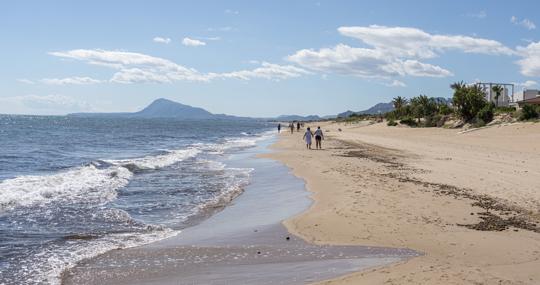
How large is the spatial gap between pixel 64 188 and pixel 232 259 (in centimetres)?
1059

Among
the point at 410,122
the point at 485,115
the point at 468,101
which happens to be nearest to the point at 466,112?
the point at 468,101

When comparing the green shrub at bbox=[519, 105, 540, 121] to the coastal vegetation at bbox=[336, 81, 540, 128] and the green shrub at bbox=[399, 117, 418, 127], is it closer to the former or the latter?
the coastal vegetation at bbox=[336, 81, 540, 128]

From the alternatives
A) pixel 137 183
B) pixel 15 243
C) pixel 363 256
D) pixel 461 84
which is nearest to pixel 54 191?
pixel 137 183

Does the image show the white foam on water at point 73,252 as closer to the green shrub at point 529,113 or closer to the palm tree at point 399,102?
the green shrub at point 529,113

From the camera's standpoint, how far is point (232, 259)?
823 cm

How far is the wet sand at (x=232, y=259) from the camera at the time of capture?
7.24 meters

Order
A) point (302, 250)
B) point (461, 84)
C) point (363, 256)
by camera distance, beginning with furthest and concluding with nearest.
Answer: point (461, 84) → point (302, 250) → point (363, 256)

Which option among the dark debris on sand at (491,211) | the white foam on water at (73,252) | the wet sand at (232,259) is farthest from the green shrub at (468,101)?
the white foam on water at (73,252)

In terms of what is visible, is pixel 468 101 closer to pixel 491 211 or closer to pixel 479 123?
pixel 479 123

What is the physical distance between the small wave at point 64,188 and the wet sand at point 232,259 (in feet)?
18.6

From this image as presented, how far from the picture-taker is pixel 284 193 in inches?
620

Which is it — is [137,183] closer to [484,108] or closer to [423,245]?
[423,245]

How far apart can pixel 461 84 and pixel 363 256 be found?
59923 mm

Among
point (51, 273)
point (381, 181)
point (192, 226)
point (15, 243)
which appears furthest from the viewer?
point (381, 181)
